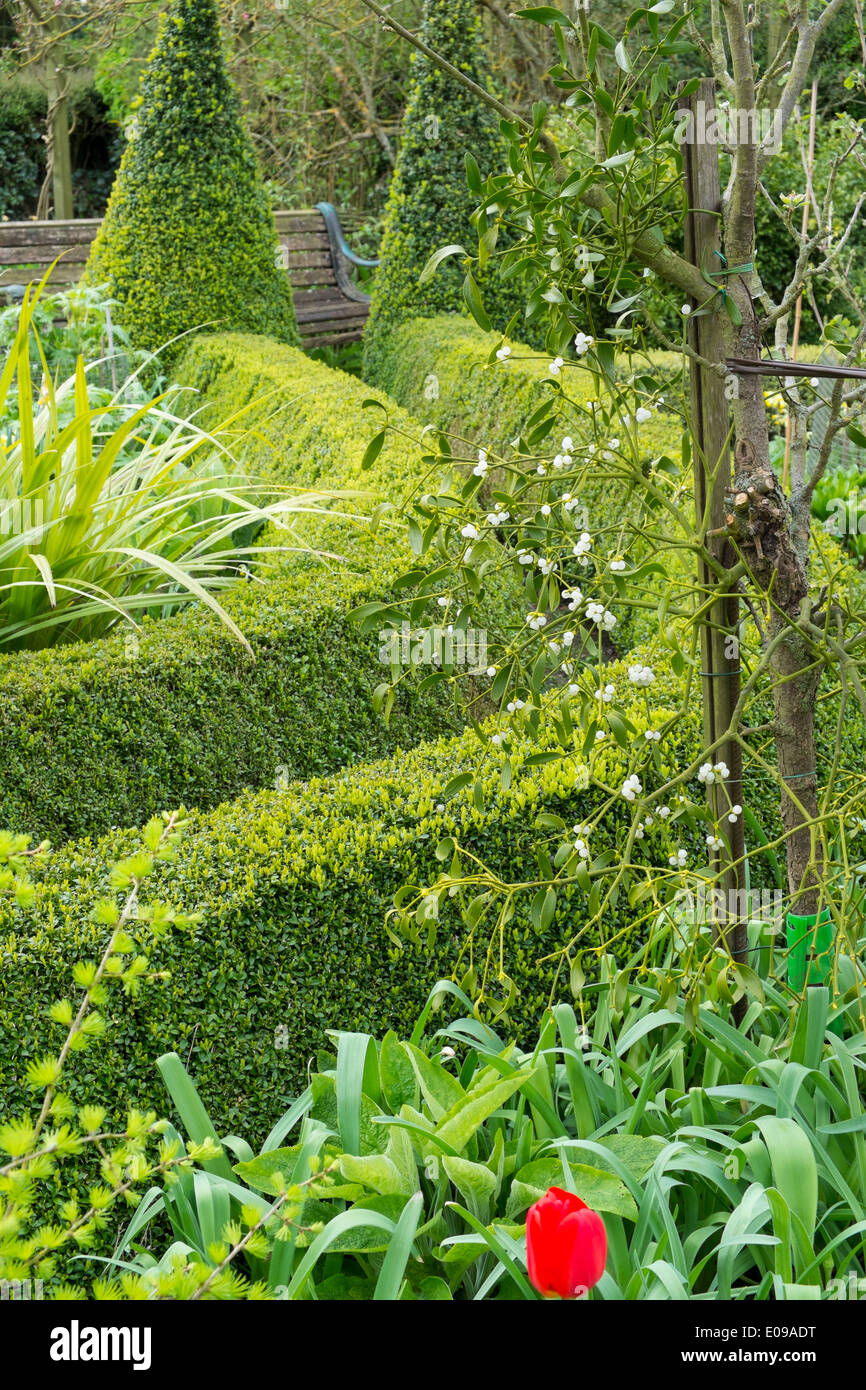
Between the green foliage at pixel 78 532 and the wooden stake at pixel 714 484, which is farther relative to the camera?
the green foliage at pixel 78 532

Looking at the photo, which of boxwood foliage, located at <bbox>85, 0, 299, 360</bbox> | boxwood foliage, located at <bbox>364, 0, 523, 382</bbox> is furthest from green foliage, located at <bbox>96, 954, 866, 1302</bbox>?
boxwood foliage, located at <bbox>364, 0, 523, 382</bbox>

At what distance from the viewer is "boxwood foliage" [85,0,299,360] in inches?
279

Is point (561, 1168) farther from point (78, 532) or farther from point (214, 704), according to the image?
point (78, 532)

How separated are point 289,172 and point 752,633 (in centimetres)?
1294

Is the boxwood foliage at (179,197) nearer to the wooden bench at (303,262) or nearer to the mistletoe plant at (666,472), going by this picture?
the wooden bench at (303,262)

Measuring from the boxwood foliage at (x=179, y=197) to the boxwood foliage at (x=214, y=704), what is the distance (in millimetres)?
3784

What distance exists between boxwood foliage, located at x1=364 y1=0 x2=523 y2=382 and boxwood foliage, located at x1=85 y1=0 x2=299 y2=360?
114 cm

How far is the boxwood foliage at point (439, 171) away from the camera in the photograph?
7551 mm
